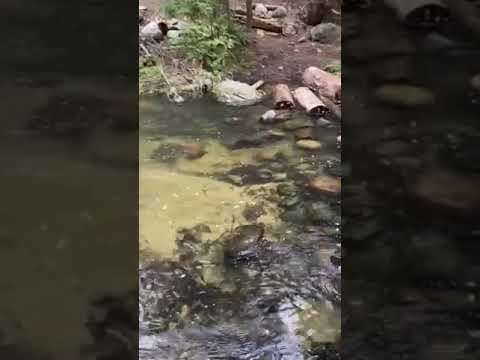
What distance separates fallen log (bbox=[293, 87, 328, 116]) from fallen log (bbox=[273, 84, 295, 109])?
0.03 metres

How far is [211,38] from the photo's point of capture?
13.8 feet

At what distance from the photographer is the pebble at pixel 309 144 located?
3.05 metres

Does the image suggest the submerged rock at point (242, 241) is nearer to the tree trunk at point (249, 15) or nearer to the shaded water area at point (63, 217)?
the shaded water area at point (63, 217)

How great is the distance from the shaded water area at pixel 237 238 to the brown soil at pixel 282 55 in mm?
581

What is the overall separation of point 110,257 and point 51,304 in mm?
160

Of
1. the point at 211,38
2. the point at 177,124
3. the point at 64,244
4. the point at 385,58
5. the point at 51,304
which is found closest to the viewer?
the point at 51,304

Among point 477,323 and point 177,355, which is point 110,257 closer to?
point 177,355

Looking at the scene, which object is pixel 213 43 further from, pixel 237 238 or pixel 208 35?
pixel 237 238

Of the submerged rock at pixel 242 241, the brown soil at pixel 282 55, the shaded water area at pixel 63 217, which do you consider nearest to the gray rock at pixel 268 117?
the brown soil at pixel 282 55

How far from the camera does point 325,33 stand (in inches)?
174

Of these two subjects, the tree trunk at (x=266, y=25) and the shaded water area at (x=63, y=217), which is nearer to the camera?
the shaded water area at (x=63, y=217)

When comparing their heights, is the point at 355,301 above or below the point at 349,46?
below

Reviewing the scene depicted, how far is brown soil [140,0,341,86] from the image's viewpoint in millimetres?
3965

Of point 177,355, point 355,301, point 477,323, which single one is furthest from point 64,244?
point 477,323
